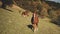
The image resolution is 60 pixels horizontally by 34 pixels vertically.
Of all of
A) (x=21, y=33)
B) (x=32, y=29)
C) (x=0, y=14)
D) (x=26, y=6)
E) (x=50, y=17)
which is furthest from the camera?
(x=26, y=6)

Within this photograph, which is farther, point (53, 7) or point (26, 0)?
point (53, 7)

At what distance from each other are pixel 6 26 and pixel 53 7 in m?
12.9

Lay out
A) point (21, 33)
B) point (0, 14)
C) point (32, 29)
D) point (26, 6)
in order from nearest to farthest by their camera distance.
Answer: point (21, 33) < point (32, 29) < point (0, 14) < point (26, 6)

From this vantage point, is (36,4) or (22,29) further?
(36,4)

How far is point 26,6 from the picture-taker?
2888cm

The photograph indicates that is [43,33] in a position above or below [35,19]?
below

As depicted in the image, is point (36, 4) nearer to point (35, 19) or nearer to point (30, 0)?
point (30, 0)

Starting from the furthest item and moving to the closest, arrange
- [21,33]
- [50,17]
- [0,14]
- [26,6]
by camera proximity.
Answer: [26,6]
[50,17]
[0,14]
[21,33]

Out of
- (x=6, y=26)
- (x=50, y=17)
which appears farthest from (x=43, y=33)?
(x=50, y=17)

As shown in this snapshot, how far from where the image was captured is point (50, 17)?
88.6 feet

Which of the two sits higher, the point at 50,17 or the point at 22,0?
the point at 22,0

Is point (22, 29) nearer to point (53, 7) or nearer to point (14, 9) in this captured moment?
point (14, 9)

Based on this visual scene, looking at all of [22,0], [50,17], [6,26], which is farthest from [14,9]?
[6,26]

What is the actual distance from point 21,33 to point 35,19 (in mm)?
1962
